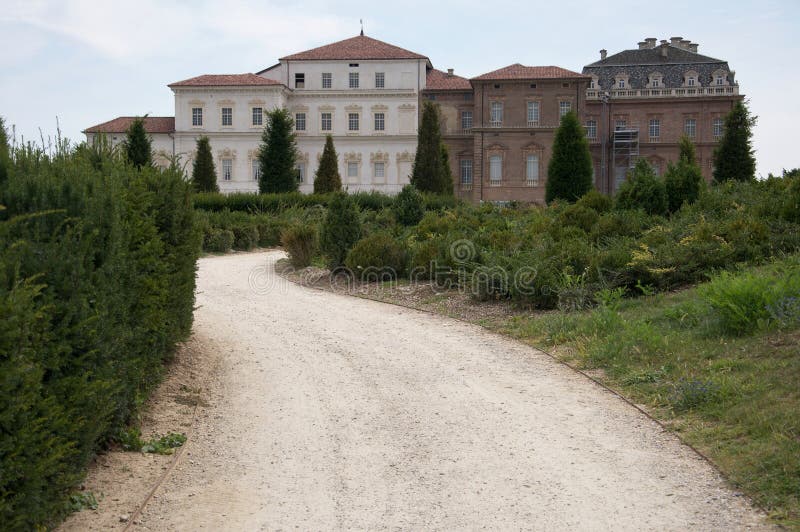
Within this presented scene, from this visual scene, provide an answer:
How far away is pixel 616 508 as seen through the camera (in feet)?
16.4

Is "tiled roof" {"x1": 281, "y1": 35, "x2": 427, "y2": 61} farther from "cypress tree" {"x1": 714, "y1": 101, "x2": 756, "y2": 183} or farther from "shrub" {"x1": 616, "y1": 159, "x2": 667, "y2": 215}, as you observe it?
"shrub" {"x1": 616, "y1": 159, "x2": 667, "y2": 215}

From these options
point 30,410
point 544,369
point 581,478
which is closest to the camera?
point 30,410

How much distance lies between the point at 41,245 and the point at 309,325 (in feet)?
23.6

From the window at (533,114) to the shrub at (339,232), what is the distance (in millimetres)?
46070

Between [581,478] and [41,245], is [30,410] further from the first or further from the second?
[581,478]

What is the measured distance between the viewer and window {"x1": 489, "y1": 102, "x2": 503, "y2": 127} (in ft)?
201

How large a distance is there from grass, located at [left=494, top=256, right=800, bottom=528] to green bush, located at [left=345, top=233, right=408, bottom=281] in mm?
4557

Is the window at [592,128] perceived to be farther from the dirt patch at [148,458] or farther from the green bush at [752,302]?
the dirt patch at [148,458]

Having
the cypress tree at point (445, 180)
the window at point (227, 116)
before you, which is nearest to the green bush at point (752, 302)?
the cypress tree at point (445, 180)

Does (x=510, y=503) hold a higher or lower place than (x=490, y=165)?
lower

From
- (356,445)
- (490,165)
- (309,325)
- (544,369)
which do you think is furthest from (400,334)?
(490,165)

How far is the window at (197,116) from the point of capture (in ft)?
204

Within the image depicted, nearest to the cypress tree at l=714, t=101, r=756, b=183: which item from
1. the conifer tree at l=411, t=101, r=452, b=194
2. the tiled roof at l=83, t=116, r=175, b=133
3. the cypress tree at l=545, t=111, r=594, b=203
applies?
the cypress tree at l=545, t=111, r=594, b=203

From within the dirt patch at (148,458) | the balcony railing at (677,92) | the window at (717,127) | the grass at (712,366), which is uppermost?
the balcony railing at (677,92)
